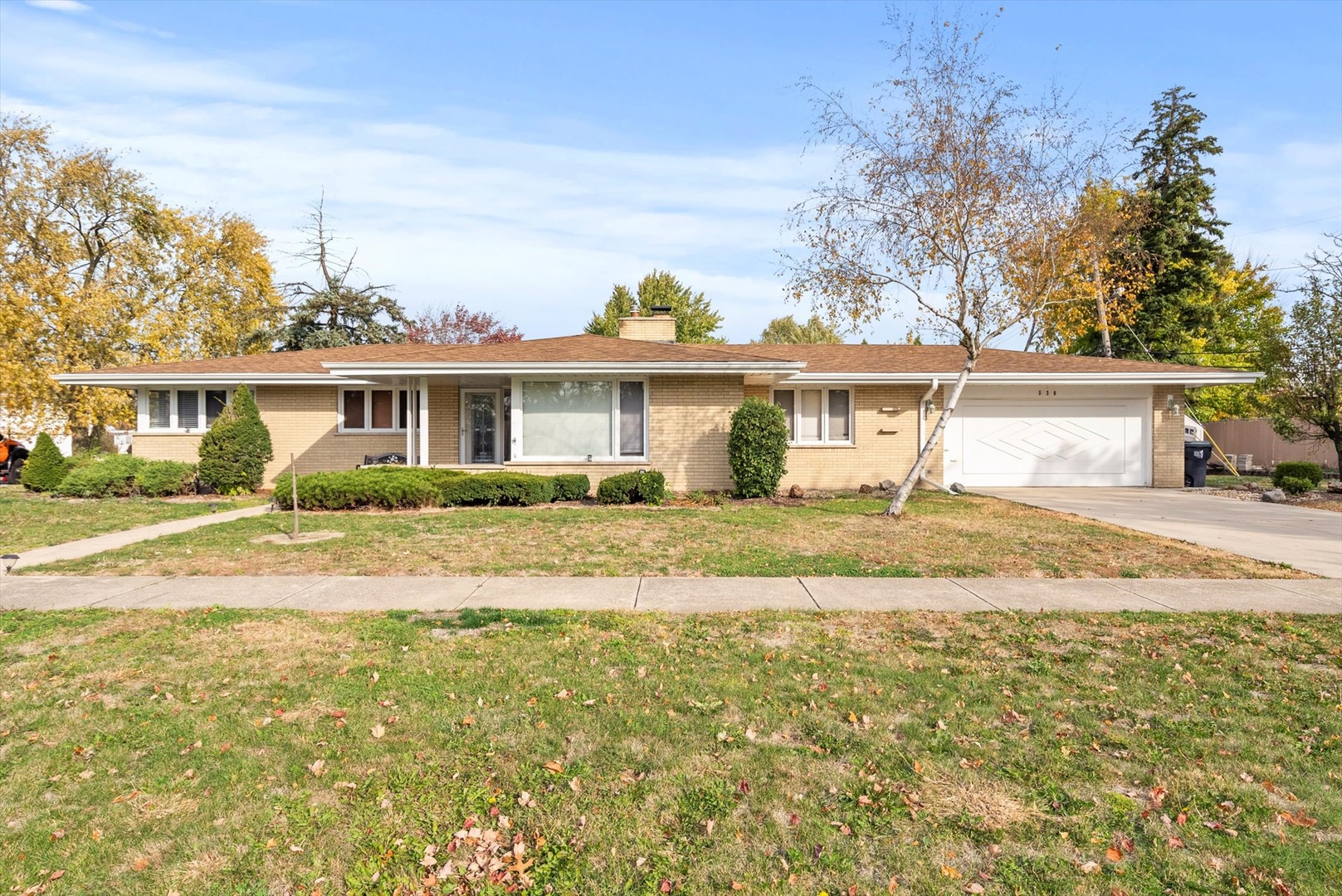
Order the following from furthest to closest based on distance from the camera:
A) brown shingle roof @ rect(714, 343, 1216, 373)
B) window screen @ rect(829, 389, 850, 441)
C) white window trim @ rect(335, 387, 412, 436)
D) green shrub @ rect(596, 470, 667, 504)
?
window screen @ rect(829, 389, 850, 441) → brown shingle roof @ rect(714, 343, 1216, 373) → white window trim @ rect(335, 387, 412, 436) → green shrub @ rect(596, 470, 667, 504)

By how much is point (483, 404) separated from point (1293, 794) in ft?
51.6

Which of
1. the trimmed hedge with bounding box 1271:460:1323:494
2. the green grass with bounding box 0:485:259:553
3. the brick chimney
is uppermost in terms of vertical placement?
the brick chimney

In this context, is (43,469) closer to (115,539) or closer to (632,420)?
(115,539)

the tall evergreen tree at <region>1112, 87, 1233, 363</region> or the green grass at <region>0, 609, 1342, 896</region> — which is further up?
the tall evergreen tree at <region>1112, 87, 1233, 363</region>

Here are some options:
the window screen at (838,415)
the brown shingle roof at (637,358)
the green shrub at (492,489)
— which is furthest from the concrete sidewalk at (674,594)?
the window screen at (838,415)

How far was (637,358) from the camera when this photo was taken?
49.4ft

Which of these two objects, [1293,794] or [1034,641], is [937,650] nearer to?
[1034,641]

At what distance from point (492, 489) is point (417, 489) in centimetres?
136

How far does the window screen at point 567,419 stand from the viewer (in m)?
15.4

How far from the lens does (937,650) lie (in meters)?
5.23

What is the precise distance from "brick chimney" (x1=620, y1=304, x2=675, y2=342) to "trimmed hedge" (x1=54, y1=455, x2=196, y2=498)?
10478 mm

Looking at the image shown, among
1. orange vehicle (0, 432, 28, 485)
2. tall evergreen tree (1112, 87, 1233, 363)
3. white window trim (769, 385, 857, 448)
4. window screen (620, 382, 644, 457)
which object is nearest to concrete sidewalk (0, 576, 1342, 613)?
window screen (620, 382, 644, 457)

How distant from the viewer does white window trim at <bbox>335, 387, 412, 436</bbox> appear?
17.2 meters

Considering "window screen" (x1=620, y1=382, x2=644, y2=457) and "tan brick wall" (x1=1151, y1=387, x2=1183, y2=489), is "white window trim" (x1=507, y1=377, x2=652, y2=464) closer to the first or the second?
"window screen" (x1=620, y1=382, x2=644, y2=457)
